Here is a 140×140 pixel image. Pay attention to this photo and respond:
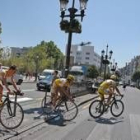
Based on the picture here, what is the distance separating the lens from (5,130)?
10.2 metres

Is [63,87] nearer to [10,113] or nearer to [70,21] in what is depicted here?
[10,113]

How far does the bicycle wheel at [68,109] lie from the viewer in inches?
561

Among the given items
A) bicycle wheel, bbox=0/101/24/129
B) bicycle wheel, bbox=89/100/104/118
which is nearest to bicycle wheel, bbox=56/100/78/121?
bicycle wheel, bbox=89/100/104/118

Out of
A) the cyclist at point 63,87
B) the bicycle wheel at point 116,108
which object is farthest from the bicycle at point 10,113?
the bicycle wheel at point 116,108

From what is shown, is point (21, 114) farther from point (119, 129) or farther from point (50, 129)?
point (119, 129)

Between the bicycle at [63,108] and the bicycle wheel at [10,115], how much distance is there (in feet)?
11.2

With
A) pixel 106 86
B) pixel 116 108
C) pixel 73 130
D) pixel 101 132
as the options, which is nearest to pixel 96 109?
pixel 106 86

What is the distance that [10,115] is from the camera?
10.6 meters

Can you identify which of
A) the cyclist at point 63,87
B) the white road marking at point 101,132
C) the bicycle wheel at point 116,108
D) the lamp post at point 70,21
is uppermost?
the lamp post at point 70,21

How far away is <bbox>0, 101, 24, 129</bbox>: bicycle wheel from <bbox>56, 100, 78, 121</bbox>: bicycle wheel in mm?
3523

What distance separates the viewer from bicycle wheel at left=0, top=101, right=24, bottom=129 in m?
10.5

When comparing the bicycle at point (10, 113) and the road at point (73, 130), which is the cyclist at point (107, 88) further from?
the bicycle at point (10, 113)

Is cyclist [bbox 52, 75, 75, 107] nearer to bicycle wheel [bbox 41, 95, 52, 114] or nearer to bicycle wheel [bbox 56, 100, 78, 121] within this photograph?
bicycle wheel [bbox 56, 100, 78, 121]

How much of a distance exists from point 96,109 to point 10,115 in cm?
558
